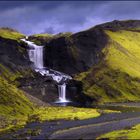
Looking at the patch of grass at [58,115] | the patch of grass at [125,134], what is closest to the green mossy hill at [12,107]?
the patch of grass at [58,115]

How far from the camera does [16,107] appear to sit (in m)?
158

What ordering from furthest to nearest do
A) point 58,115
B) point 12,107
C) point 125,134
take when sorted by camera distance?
point 12,107 → point 58,115 → point 125,134

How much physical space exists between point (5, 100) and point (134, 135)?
65.1 meters

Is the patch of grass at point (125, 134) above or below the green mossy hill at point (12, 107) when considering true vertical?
below

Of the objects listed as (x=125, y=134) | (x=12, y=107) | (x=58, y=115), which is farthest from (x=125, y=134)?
(x=12, y=107)

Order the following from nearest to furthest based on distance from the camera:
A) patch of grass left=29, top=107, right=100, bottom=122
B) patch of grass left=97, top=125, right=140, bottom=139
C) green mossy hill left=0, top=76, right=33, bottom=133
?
1. patch of grass left=97, top=125, right=140, bottom=139
2. green mossy hill left=0, top=76, right=33, bottom=133
3. patch of grass left=29, top=107, right=100, bottom=122

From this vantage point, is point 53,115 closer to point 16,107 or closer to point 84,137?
point 16,107

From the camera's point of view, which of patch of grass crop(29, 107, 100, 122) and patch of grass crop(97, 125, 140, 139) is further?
patch of grass crop(29, 107, 100, 122)

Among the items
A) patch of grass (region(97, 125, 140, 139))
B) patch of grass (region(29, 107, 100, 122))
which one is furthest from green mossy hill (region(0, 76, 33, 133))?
patch of grass (region(97, 125, 140, 139))

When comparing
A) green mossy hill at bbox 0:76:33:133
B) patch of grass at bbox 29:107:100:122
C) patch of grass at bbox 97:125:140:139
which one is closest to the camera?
patch of grass at bbox 97:125:140:139

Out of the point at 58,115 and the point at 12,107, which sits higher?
the point at 12,107

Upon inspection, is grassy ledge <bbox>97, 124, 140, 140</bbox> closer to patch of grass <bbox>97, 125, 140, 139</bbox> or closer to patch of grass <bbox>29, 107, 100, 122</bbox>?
patch of grass <bbox>97, 125, 140, 139</bbox>

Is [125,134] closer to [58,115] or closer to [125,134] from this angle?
[125,134]

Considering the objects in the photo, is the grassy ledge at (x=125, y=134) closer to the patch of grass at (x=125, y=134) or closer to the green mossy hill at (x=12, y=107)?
the patch of grass at (x=125, y=134)
